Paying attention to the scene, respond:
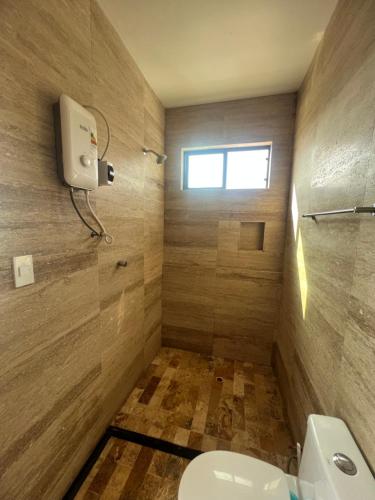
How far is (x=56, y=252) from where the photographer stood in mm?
917

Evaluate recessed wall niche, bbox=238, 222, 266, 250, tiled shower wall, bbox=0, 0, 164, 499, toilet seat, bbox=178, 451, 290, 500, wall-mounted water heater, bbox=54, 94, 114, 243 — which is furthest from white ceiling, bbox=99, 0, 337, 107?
toilet seat, bbox=178, 451, 290, 500

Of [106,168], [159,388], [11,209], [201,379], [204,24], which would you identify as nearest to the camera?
[11,209]

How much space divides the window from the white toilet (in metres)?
1.78

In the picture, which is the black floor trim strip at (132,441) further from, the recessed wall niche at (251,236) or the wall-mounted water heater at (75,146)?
the recessed wall niche at (251,236)

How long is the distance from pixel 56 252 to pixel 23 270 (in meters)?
0.17

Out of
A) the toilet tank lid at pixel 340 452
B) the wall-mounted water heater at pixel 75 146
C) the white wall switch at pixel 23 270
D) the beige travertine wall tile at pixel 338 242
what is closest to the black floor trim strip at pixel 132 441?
the beige travertine wall tile at pixel 338 242

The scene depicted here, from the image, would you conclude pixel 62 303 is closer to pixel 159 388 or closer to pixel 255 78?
pixel 159 388

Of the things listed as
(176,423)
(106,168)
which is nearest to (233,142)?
(106,168)

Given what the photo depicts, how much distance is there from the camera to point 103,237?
1.22m

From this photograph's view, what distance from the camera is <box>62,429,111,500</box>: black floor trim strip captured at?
106cm

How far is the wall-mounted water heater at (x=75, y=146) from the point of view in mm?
850

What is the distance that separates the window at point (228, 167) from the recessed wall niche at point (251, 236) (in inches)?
14.4

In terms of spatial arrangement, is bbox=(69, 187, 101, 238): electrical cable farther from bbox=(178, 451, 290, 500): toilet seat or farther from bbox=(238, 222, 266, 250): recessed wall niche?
bbox=(238, 222, 266, 250): recessed wall niche

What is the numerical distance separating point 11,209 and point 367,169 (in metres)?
1.32
